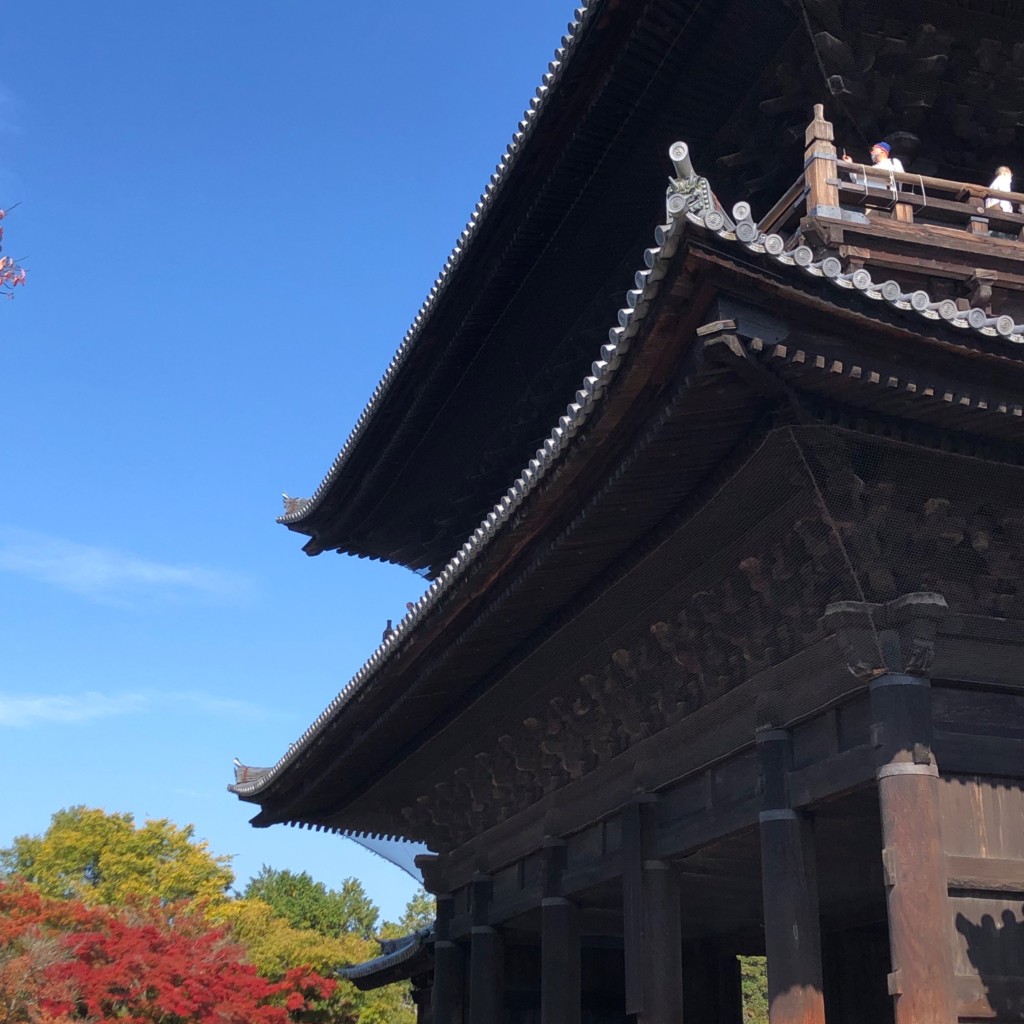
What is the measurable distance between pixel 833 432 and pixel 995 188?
3433 mm

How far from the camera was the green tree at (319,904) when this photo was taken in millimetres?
56156

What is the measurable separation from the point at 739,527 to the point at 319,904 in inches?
2045

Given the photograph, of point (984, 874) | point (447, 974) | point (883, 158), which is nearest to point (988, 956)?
point (984, 874)

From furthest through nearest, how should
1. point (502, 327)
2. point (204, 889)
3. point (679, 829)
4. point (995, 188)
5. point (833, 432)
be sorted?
point (204, 889)
point (502, 327)
point (679, 829)
point (995, 188)
point (833, 432)

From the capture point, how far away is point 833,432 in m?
7.98

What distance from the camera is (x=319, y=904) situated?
57000 mm

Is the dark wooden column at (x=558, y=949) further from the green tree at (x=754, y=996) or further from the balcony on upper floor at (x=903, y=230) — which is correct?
A: the green tree at (x=754, y=996)

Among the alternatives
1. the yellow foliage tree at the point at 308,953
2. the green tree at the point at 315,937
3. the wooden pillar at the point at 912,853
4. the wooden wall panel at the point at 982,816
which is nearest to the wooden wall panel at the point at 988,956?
the wooden pillar at the point at 912,853

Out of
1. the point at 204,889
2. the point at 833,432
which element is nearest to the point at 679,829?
the point at 833,432

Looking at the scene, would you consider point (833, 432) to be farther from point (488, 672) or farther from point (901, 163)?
point (488, 672)

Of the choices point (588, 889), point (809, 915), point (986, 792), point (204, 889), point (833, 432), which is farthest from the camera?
point (204, 889)

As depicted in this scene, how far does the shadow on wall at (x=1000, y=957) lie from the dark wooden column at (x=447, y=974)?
34.4 ft

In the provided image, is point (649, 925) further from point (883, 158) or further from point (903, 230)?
point (883, 158)

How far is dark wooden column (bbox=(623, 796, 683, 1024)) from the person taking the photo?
36.8ft
